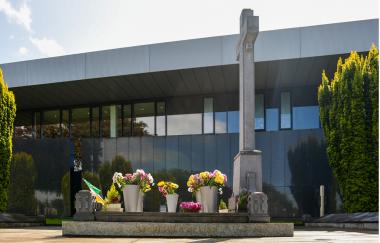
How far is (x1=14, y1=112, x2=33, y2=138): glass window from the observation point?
36125mm

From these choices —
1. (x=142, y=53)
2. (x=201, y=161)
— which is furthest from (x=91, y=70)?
(x=201, y=161)

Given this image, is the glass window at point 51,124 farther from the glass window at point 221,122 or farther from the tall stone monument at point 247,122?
the tall stone monument at point 247,122

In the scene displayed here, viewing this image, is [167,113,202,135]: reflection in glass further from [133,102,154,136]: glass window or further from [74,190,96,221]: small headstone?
[74,190,96,221]: small headstone

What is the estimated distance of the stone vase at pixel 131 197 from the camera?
14.8 meters

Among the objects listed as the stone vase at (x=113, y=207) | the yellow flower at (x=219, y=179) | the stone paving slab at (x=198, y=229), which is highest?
the yellow flower at (x=219, y=179)

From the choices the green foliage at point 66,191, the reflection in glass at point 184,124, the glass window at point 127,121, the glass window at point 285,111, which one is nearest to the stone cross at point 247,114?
the glass window at point 285,111

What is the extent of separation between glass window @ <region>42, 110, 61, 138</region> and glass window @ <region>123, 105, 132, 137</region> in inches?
196

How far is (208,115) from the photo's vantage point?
3094 centimetres

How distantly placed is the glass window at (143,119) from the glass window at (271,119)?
6.96 metres

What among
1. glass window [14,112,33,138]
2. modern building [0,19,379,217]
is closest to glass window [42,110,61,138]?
glass window [14,112,33,138]

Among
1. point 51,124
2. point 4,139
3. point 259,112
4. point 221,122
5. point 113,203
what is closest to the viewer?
point 113,203

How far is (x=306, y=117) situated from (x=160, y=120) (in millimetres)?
8591

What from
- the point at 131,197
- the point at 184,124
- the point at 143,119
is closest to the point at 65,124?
the point at 143,119

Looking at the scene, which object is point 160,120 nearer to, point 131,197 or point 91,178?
point 91,178
